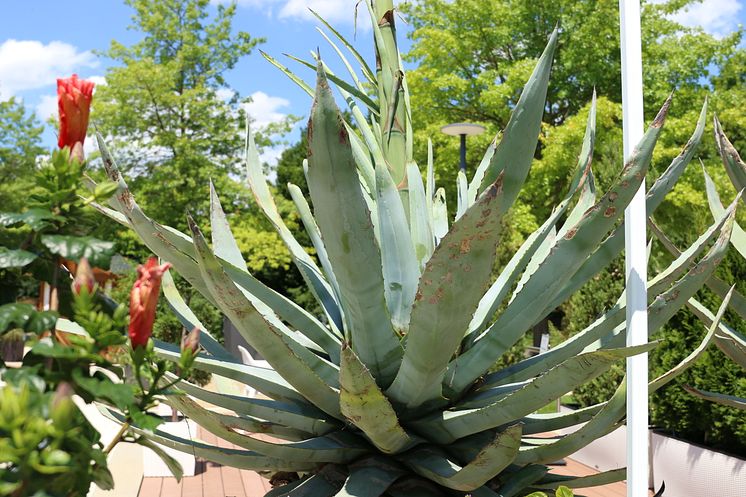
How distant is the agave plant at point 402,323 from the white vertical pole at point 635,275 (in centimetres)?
10

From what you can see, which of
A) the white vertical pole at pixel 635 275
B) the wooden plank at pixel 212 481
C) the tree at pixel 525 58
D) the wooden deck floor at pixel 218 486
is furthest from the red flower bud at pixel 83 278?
the tree at pixel 525 58

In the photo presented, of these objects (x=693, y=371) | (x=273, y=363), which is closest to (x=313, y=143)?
(x=273, y=363)

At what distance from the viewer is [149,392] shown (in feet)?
3.51

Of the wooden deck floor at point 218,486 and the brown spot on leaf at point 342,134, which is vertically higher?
the brown spot on leaf at point 342,134

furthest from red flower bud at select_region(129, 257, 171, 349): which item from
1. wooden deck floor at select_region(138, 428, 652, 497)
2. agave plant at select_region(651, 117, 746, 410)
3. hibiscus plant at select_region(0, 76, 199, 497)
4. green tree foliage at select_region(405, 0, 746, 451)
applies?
green tree foliage at select_region(405, 0, 746, 451)

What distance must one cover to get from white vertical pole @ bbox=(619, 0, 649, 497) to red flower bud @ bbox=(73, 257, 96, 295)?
140 centimetres

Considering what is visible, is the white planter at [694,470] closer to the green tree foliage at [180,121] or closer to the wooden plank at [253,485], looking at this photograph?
the wooden plank at [253,485]

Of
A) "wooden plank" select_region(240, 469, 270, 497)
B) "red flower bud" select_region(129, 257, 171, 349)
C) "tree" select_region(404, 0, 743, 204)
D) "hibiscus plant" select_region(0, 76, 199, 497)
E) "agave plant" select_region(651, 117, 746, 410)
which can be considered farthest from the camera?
"tree" select_region(404, 0, 743, 204)

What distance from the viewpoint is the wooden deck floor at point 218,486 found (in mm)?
5812

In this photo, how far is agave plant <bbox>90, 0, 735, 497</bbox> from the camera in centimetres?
166

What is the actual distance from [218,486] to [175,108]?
43.6ft

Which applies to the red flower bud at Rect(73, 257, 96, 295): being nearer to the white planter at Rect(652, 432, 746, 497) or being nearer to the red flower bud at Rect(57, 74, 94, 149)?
the red flower bud at Rect(57, 74, 94, 149)

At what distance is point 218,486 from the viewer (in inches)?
240

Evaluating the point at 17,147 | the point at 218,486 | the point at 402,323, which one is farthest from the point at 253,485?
the point at 17,147
